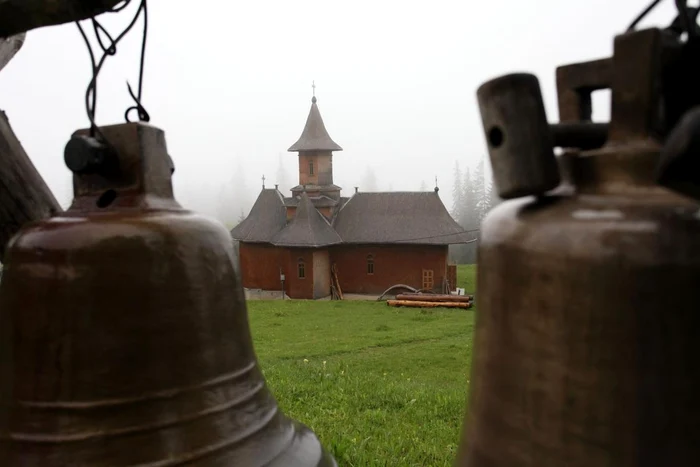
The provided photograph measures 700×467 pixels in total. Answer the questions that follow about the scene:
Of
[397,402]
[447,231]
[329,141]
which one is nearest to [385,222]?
[447,231]

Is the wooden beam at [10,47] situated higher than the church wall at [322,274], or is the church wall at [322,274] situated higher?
the wooden beam at [10,47]

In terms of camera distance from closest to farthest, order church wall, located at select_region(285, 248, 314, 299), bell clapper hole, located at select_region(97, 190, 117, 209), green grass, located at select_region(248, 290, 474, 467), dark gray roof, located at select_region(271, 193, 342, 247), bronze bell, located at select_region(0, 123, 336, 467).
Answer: bronze bell, located at select_region(0, 123, 336, 467) → bell clapper hole, located at select_region(97, 190, 117, 209) → green grass, located at select_region(248, 290, 474, 467) → church wall, located at select_region(285, 248, 314, 299) → dark gray roof, located at select_region(271, 193, 342, 247)

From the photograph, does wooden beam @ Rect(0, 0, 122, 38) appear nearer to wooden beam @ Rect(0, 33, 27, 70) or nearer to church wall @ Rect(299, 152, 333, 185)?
wooden beam @ Rect(0, 33, 27, 70)

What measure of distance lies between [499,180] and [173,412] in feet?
3.54

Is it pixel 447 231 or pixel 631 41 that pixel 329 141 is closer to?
pixel 447 231

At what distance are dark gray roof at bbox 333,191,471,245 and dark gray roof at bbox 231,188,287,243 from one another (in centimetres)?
291

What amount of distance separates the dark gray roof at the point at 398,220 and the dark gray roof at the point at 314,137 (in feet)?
9.73

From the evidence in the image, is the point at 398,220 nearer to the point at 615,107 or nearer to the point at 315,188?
the point at 315,188

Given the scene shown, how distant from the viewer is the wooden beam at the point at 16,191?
2396 millimetres

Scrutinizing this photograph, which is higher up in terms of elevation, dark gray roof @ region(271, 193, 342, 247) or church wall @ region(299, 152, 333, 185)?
church wall @ region(299, 152, 333, 185)

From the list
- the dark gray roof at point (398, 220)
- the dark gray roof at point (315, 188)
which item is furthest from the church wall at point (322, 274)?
the dark gray roof at point (315, 188)

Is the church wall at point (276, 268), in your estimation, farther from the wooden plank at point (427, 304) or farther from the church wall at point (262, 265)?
the wooden plank at point (427, 304)

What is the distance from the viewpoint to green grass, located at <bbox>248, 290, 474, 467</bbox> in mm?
4939

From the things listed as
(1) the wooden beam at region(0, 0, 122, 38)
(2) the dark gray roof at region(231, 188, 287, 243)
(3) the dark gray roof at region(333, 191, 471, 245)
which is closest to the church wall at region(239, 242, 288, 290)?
(2) the dark gray roof at region(231, 188, 287, 243)
